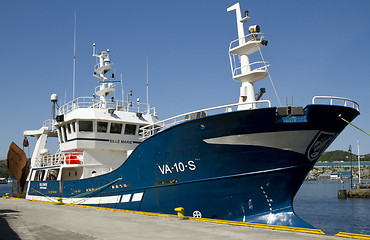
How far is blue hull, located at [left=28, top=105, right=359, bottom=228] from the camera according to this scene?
31.4 ft

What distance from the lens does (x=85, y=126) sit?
52.6 ft

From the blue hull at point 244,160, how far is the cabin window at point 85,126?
5.77 m

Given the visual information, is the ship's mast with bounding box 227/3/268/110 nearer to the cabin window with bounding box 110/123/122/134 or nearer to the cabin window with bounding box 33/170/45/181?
the cabin window with bounding box 110/123/122/134

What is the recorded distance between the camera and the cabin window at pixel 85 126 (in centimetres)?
1603

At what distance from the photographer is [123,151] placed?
16.9 meters

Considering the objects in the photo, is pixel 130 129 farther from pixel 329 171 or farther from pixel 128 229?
pixel 329 171

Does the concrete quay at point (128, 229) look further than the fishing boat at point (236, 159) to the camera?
No

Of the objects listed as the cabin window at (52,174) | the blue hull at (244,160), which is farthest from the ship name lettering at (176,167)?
the cabin window at (52,174)

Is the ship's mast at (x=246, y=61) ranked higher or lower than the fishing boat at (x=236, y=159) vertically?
higher

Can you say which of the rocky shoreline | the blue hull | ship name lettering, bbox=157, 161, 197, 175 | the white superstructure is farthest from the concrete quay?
the rocky shoreline

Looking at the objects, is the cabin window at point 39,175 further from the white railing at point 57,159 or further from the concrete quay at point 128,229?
the concrete quay at point 128,229

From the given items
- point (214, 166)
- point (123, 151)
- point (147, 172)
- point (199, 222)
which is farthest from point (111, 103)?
point (199, 222)

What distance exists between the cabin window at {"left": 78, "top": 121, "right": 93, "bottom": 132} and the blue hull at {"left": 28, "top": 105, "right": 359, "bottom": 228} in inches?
227

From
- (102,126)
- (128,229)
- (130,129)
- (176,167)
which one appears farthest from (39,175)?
(128,229)
